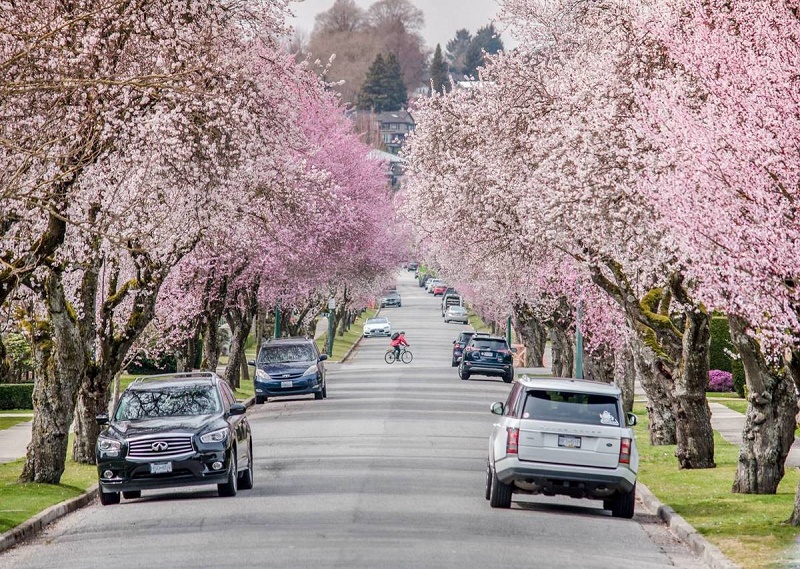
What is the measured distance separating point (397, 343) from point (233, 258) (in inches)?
1194

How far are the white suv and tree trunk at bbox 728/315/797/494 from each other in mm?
2822

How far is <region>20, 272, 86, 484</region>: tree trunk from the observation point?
2244 cm

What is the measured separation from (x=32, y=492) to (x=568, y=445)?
26.0ft

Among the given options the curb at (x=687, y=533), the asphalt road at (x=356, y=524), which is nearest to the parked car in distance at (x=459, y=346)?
the asphalt road at (x=356, y=524)

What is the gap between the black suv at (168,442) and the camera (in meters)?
19.3

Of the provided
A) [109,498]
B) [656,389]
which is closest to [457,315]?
[656,389]

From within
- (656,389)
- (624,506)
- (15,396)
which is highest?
(656,389)

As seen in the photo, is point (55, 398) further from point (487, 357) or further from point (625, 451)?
point (487, 357)

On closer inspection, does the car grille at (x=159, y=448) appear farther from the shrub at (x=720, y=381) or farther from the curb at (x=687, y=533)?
the shrub at (x=720, y=381)

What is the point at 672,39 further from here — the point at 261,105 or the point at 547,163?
the point at 261,105

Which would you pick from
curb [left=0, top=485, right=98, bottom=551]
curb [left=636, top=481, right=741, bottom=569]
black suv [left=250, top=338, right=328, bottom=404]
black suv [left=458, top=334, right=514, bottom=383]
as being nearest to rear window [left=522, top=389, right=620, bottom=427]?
curb [left=636, top=481, right=741, bottom=569]

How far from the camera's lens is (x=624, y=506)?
18.6 m

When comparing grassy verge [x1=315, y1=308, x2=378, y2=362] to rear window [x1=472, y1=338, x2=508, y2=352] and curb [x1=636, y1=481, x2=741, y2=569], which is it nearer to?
rear window [x1=472, y1=338, x2=508, y2=352]

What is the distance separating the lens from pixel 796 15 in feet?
55.1
